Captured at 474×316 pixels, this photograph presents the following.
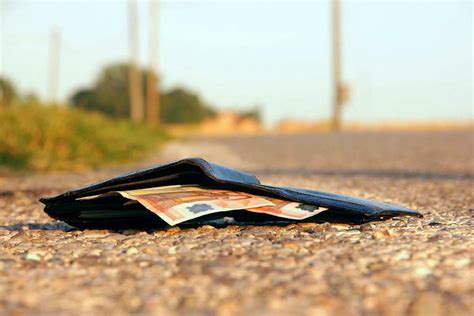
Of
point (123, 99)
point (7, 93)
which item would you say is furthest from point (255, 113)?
point (7, 93)

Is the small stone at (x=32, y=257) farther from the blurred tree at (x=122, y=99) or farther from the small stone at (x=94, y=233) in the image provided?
the blurred tree at (x=122, y=99)

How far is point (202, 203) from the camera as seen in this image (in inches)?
108

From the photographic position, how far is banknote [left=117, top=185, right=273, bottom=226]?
8.70 ft

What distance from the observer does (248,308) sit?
1.59 meters

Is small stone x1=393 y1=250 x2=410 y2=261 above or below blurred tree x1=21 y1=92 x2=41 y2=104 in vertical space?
below

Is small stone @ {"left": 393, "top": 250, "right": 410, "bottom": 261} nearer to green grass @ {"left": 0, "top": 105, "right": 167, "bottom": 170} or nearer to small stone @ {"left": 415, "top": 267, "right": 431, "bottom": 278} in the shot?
small stone @ {"left": 415, "top": 267, "right": 431, "bottom": 278}

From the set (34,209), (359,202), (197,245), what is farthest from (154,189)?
(34,209)

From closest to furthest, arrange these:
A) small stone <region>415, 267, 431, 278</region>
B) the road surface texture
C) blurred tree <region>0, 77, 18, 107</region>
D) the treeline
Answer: the road surface texture → small stone <region>415, 267, 431, 278</region> → blurred tree <region>0, 77, 18, 107</region> → the treeline

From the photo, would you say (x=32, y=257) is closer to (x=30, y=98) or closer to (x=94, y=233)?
(x=94, y=233)

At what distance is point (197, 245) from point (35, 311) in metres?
0.83

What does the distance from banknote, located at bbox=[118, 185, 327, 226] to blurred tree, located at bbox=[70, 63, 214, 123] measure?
43.1m

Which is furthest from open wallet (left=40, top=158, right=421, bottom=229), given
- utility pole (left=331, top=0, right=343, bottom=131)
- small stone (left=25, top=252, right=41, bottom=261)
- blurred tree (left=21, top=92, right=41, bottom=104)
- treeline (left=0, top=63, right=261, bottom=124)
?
treeline (left=0, top=63, right=261, bottom=124)

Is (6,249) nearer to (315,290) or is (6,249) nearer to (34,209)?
(315,290)

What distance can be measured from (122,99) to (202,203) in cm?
4436
